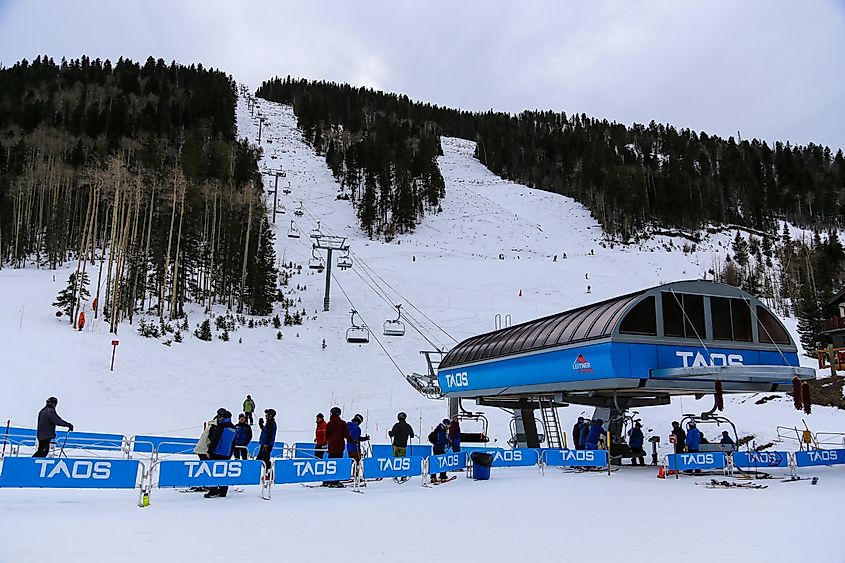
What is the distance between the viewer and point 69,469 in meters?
8.43

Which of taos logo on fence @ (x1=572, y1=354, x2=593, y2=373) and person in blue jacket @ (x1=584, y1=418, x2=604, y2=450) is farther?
person in blue jacket @ (x1=584, y1=418, x2=604, y2=450)

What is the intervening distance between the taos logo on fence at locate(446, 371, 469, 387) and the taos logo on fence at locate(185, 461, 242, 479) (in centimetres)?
1194

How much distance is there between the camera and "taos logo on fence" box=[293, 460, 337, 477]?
10414 mm

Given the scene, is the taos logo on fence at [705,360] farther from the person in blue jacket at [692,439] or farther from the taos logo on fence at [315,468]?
the taos logo on fence at [315,468]

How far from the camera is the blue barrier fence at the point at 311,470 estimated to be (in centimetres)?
1020

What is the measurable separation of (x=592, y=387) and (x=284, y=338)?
21.9 meters

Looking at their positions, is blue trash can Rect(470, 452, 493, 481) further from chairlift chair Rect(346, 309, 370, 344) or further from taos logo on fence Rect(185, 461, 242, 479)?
chairlift chair Rect(346, 309, 370, 344)

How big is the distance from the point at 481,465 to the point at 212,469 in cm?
628

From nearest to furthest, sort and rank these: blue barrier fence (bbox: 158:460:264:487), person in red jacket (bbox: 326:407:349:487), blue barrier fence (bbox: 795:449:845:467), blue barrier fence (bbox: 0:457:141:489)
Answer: blue barrier fence (bbox: 0:457:141:489), blue barrier fence (bbox: 158:460:264:487), person in red jacket (bbox: 326:407:349:487), blue barrier fence (bbox: 795:449:845:467)

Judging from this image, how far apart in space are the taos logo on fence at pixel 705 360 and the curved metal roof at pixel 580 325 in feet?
5.41

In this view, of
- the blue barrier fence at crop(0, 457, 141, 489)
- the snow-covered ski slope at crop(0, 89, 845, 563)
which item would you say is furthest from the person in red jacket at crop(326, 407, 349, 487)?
the blue barrier fence at crop(0, 457, 141, 489)

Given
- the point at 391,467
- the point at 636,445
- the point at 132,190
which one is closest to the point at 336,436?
the point at 391,467

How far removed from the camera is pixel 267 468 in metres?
10.6

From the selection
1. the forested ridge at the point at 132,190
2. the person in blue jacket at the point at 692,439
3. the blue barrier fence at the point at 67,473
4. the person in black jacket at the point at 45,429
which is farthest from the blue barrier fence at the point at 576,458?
the forested ridge at the point at 132,190
